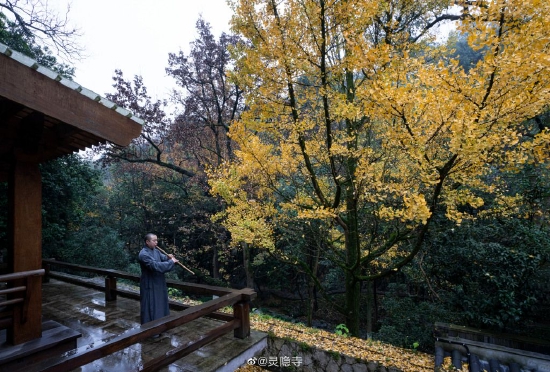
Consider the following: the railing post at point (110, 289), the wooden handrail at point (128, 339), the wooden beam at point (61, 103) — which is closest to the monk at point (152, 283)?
the wooden handrail at point (128, 339)

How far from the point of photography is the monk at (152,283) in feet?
13.1

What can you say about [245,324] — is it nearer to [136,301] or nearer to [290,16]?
[136,301]

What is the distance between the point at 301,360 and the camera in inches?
211

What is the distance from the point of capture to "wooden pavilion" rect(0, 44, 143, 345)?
9.07 feet

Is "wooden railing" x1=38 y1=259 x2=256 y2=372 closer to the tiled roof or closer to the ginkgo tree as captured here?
the ginkgo tree

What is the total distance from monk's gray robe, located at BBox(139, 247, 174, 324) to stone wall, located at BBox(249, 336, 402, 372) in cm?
202

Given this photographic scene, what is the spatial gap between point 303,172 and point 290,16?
3459mm

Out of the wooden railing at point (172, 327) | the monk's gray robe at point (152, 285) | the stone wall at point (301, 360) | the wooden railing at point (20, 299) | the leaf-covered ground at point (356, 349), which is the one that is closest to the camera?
the wooden railing at point (172, 327)

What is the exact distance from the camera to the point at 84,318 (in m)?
4.79

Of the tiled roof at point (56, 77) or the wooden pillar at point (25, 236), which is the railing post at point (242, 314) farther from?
the tiled roof at point (56, 77)

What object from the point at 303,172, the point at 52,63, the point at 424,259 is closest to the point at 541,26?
the point at 303,172

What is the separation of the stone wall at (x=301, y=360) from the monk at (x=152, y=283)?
2.02 metres

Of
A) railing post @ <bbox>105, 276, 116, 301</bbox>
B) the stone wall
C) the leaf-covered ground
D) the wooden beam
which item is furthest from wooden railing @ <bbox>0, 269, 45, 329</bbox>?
the leaf-covered ground

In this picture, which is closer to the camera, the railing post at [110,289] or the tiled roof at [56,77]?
the tiled roof at [56,77]
